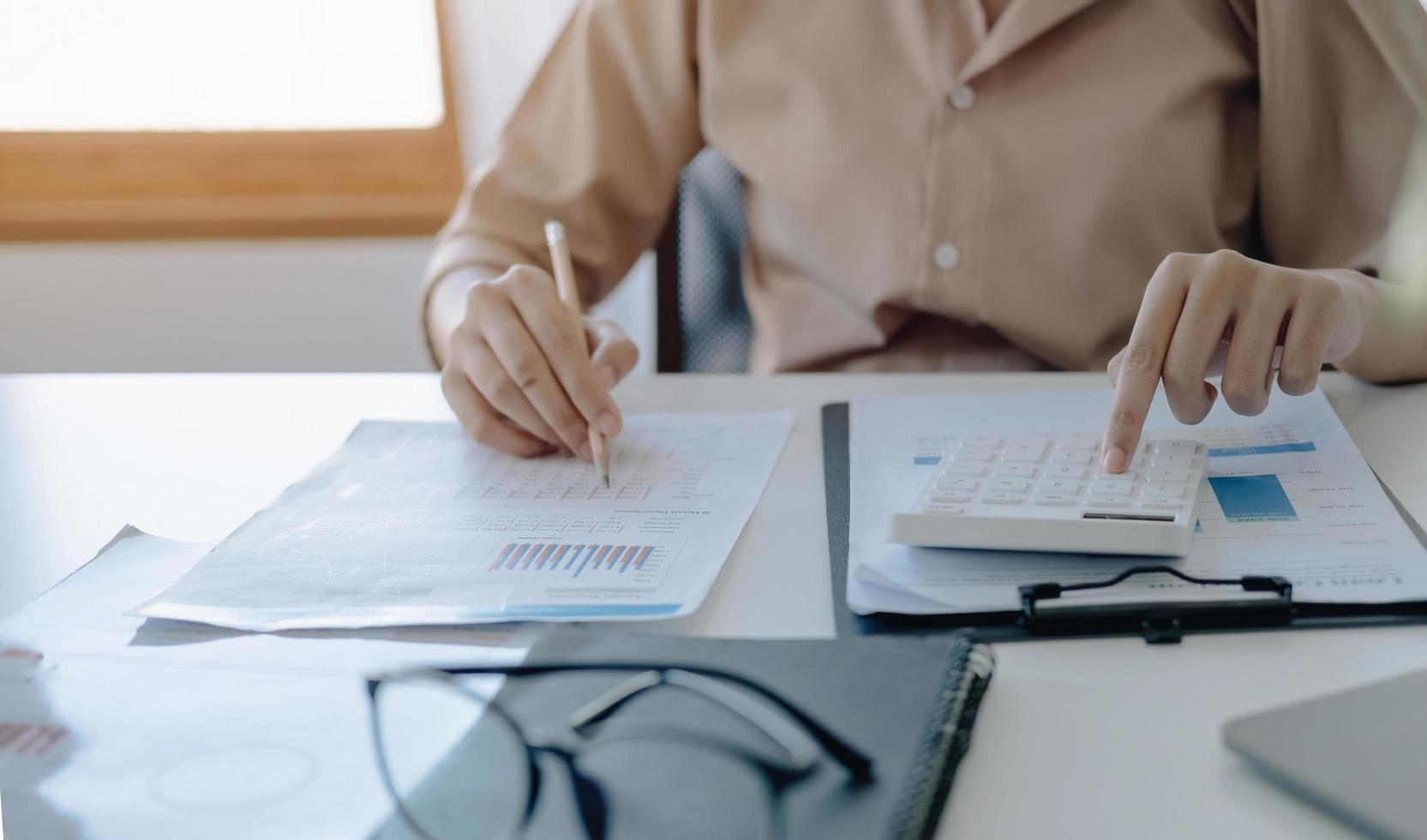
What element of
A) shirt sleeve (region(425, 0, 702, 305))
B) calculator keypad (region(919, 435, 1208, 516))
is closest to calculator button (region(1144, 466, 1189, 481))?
calculator keypad (region(919, 435, 1208, 516))

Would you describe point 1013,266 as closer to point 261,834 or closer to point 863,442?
point 863,442

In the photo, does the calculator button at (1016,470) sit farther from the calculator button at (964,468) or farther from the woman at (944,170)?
the woman at (944,170)

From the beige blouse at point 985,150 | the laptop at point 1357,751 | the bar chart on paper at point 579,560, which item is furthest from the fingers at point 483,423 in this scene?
the laptop at point 1357,751

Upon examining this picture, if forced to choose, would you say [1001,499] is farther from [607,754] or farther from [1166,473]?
[607,754]

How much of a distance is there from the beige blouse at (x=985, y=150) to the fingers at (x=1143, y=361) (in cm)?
29

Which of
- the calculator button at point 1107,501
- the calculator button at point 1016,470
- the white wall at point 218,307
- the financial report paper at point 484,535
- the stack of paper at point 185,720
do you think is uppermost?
the calculator button at point 1107,501

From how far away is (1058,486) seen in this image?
0.54 meters

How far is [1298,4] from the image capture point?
2.69 feet

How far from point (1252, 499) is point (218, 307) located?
168 centimetres

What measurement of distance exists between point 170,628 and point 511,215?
56cm

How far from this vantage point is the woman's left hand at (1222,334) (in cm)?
58

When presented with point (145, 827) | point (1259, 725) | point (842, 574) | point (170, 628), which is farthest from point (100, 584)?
point (1259, 725)

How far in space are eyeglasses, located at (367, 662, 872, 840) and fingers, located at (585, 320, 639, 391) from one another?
0.37 metres

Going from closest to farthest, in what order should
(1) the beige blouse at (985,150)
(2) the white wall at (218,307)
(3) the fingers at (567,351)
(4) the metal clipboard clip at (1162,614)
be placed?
(4) the metal clipboard clip at (1162,614), (3) the fingers at (567,351), (1) the beige blouse at (985,150), (2) the white wall at (218,307)
